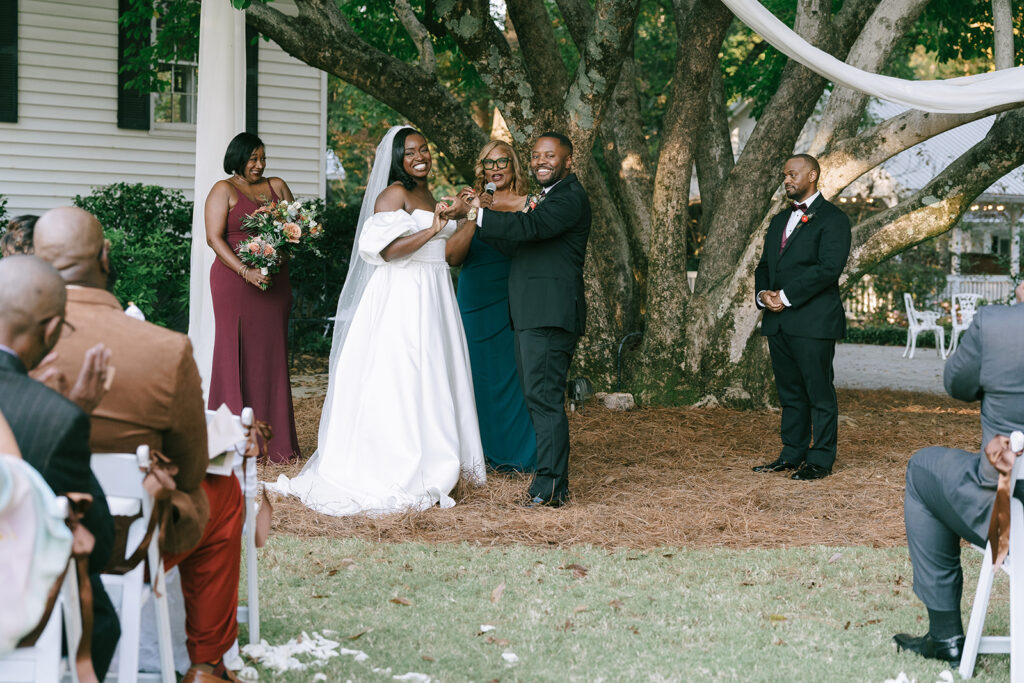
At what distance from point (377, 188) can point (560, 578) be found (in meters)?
3.12

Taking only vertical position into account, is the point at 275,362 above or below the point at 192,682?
above

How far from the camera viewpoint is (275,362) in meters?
7.70

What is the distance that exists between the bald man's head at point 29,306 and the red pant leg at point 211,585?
101 cm

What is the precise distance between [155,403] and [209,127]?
5.34 meters

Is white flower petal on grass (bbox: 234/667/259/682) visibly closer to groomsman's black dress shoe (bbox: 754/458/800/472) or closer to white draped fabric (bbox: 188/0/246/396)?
white draped fabric (bbox: 188/0/246/396)

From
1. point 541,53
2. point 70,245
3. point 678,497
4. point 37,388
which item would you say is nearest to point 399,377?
point 678,497

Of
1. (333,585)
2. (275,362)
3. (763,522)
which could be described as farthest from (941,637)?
(275,362)

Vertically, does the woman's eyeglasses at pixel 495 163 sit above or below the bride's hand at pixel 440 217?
above

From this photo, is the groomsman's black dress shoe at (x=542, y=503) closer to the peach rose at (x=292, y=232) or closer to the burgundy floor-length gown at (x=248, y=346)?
the burgundy floor-length gown at (x=248, y=346)

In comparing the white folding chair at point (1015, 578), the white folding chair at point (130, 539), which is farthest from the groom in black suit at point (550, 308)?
the white folding chair at point (130, 539)

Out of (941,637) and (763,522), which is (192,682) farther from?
(763,522)

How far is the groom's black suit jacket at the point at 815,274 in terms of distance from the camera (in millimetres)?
7594

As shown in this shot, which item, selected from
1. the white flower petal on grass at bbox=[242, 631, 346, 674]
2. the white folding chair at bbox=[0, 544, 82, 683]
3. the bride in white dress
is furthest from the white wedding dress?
the white folding chair at bbox=[0, 544, 82, 683]

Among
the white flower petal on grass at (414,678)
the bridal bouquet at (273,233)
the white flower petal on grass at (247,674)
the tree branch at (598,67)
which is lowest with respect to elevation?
the white flower petal on grass at (414,678)
